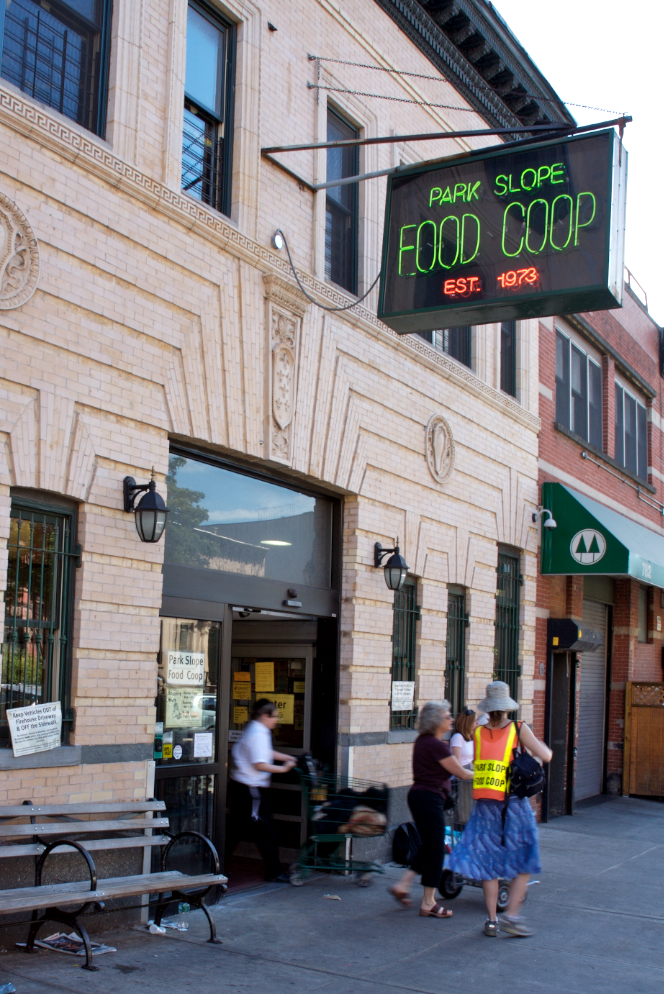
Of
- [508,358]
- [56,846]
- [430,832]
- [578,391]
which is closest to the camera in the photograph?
[56,846]

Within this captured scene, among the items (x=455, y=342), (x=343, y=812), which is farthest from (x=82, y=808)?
(x=455, y=342)

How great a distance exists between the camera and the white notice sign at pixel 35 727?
6.83 meters

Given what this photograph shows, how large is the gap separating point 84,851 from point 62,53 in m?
5.94

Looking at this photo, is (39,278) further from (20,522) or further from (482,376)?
(482,376)

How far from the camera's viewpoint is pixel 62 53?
7879 mm

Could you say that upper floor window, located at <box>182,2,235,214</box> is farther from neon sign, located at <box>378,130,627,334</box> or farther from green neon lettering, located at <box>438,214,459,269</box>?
green neon lettering, located at <box>438,214,459,269</box>

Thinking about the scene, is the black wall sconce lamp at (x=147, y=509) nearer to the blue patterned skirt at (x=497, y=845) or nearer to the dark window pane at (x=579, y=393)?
the blue patterned skirt at (x=497, y=845)

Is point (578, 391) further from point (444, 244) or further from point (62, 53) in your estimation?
point (62, 53)

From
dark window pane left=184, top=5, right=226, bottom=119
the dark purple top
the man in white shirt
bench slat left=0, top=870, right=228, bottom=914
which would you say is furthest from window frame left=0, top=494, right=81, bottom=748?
dark window pane left=184, top=5, right=226, bottom=119

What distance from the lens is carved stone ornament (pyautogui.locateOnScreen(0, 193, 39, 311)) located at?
6.95 metres

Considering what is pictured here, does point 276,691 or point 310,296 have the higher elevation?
point 310,296

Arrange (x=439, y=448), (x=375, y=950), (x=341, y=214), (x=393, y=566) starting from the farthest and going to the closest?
1. (x=439, y=448)
2. (x=341, y=214)
3. (x=393, y=566)
4. (x=375, y=950)

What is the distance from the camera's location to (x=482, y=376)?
552 inches

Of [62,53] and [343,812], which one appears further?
[343,812]
